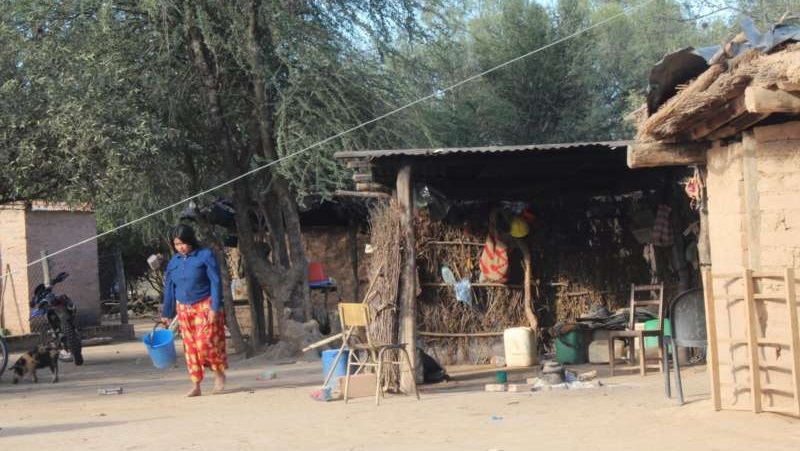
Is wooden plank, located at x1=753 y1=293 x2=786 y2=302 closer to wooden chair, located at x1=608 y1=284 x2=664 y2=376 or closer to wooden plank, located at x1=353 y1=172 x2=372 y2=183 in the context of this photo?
wooden chair, located at x1=608 y1=284 x2=664 y2=376

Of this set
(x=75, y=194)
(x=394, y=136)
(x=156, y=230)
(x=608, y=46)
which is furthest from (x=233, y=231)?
(x=608, y=46)

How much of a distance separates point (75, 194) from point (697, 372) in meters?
8.08

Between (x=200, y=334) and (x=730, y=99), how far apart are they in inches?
245

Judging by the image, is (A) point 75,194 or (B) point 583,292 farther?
(B) point 583,292

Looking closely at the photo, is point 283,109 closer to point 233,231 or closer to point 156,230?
point 233,231

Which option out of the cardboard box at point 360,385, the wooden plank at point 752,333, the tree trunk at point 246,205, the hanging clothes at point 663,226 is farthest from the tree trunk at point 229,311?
the wooden plank at point 752,333

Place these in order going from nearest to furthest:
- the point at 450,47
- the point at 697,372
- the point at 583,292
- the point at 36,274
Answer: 1. the point at 697,372
2. the point at 583,292
3. the point at 450,47
4. the point at 36,274

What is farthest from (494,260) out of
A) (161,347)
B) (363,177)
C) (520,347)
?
(161,347)

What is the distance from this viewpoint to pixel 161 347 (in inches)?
504

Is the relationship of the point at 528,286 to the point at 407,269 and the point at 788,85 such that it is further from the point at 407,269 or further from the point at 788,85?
the point at 788,85

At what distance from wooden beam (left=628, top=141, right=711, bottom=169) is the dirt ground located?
201 centimetres

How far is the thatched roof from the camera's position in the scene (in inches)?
268

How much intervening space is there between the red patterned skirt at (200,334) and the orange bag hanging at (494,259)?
4414mm

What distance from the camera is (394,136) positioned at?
1656 cm
